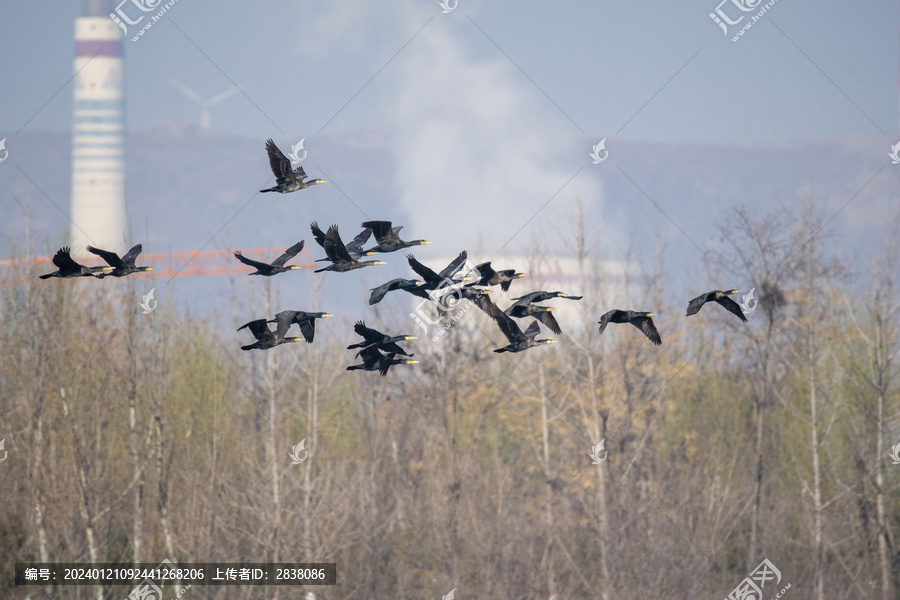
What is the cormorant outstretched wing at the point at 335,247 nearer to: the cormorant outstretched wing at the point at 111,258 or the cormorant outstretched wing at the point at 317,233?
the cormorant outstretched wing at the point at 317,233

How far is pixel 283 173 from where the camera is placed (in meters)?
16.3

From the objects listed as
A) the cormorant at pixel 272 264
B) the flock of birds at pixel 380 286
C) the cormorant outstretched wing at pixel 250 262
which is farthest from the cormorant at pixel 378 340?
the cormorant outstretched wing at pixel 250 262

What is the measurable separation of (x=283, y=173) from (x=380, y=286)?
2528 millimetres

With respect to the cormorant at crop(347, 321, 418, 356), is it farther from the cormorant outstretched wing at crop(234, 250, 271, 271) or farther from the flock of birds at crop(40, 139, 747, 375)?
the cormorant outstretched wing at crop(234, 250, 271, 271)

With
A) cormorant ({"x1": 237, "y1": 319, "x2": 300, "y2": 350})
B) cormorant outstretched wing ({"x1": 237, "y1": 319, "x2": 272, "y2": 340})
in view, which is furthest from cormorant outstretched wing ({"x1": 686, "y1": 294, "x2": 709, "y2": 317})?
cormorant outstretched wing ({"x1": 237, "y1": 319, "x2": 272, "y2": 340})

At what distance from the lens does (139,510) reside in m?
34.6

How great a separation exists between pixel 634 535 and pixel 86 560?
18279mm

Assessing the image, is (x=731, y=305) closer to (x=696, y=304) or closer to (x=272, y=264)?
(x=696, y=304)

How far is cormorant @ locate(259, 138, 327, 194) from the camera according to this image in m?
16.1

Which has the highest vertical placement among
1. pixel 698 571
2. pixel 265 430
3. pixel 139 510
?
pixel 265 430

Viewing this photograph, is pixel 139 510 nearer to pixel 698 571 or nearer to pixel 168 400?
pixel 168 400

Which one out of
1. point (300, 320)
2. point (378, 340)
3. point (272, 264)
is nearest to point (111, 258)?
point (272, 264)

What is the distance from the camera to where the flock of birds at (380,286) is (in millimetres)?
→ 15508

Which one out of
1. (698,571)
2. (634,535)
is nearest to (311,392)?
(634,535)
